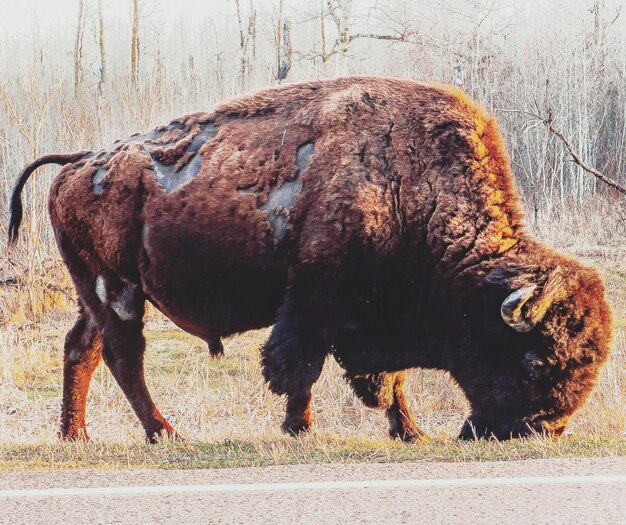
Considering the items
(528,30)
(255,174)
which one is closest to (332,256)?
(255,174)

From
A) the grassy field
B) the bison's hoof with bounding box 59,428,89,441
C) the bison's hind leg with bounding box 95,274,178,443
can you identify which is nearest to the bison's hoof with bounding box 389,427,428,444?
the grassy field

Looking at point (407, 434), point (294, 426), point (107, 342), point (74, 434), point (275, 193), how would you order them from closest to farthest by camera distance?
point (294, 426) → point (275, 193) → point (407, 434) → point (107, 342) → point (74, 434)

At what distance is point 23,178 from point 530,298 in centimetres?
437

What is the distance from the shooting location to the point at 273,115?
7.02 m

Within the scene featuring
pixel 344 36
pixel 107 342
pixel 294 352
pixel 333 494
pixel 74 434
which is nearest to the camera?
pixel 333 494

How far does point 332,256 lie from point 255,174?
92 cm

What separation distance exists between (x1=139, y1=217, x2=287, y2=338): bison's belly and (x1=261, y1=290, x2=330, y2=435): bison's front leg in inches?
15.8

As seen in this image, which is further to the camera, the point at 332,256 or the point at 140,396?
the point at 140,396

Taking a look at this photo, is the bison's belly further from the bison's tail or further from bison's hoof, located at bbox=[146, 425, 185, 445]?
the bison's tail

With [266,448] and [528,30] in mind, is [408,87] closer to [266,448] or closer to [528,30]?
[266,448]

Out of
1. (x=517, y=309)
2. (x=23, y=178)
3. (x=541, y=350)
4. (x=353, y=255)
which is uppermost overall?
(x=23, y=178)

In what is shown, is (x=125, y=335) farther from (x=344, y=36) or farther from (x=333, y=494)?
(x=344, y=36)

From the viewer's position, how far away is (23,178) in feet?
25.6

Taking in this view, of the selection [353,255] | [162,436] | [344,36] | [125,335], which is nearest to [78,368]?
[125,335]
